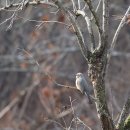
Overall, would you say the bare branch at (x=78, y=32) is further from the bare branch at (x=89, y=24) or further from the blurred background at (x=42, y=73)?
the blurred background at (x=42, y=73)

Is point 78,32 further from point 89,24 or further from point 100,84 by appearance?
point 100,84

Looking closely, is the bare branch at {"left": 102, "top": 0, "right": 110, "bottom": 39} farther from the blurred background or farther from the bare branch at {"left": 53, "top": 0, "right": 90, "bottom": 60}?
the blurred background

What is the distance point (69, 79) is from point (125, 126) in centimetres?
1262

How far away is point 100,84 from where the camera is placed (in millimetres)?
7883

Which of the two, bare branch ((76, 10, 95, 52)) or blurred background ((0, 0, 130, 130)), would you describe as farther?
blurred background ((0, 0, 130, 130))

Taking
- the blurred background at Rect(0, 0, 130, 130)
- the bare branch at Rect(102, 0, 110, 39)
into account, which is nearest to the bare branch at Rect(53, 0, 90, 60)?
the bare branch at Rect(102, 0, 110, 39)

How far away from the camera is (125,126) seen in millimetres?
8156

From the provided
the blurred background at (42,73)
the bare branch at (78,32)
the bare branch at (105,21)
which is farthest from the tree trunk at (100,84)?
the blurred background at (42,73)

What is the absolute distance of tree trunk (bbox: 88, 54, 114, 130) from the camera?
782 centimetres

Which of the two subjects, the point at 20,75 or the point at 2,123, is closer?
the point at 2,123

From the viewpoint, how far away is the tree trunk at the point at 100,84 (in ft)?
25.7

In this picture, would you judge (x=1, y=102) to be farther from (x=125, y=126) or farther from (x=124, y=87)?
(x=125, y=126)

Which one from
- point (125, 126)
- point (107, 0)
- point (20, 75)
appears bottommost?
point (20, 75)

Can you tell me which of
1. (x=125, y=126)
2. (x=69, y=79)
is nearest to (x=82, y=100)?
(x=69, y=79)
